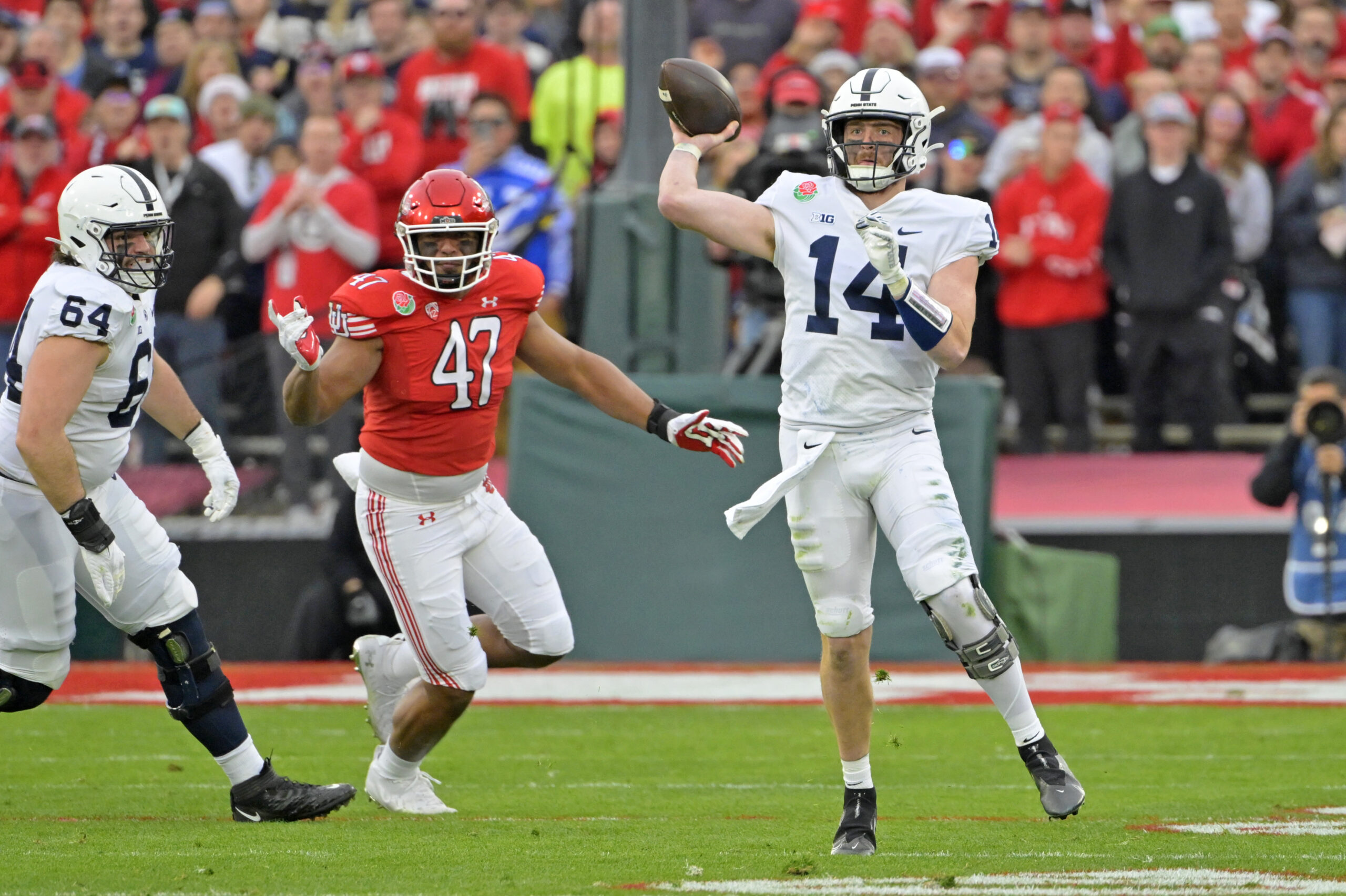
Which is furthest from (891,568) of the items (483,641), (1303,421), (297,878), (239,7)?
(239,7)

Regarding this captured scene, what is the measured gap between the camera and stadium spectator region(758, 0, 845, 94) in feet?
37.0

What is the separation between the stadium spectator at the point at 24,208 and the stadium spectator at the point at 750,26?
3.96m

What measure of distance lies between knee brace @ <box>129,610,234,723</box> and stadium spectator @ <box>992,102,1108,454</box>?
608 cm

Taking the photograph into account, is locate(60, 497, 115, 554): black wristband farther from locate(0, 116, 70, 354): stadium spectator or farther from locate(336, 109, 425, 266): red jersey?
locate(0, 116, 70, 354): stadium spectator

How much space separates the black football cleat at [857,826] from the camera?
15.5 ft

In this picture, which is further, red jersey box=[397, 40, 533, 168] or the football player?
red jersey box=[397, 40, 533, 168]

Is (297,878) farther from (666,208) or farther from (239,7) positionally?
(239,7)

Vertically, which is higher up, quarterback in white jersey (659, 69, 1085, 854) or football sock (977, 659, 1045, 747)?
quarterback in white jersey (659, 69, 1085, 854)

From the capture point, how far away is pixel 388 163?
10.7 metres

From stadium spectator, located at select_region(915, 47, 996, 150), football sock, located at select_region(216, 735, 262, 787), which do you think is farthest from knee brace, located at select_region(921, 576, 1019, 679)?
stadium spectator, located at select_region(915, 47, 996, 150)

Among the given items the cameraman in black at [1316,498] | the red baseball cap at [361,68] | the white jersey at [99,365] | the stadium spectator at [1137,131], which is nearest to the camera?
the white jersey at [99,365]

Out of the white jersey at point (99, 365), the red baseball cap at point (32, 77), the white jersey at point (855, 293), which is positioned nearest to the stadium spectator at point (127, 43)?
the red baseball cap at point (32, 77)

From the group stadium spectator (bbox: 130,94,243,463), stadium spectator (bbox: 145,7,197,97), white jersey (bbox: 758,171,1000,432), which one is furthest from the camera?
stadium spectator (bbox: 145,7,197,97)

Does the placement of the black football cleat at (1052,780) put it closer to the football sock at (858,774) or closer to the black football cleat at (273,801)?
the football sock at (858,774)
